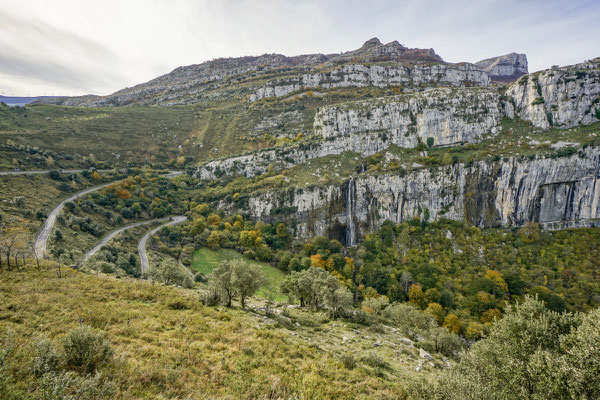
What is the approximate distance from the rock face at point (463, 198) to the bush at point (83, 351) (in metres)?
59.7

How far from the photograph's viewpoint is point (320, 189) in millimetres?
68188

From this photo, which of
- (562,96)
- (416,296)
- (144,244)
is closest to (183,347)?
(144,244)

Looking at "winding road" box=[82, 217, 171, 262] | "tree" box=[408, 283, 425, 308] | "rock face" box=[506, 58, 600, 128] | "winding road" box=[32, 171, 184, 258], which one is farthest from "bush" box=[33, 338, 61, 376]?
"rock face" box=[506, 58, 600, 128]

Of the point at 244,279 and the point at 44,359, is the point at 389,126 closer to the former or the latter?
the point at 244,279

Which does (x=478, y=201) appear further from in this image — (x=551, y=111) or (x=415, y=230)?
(x=551, y=111)

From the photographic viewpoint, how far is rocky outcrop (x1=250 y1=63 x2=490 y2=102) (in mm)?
119562

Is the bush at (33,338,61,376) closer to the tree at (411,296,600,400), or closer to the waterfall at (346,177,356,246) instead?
the tree at (411,296,600,400)

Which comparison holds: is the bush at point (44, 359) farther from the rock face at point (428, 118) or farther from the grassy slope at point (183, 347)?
the rock face at point (428, 118)

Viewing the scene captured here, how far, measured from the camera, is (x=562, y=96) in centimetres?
6575

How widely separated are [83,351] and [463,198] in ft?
268

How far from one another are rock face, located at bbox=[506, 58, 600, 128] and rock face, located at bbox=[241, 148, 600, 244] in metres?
16.7

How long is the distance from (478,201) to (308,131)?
210 feet

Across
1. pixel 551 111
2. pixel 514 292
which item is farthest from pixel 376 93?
pixel 514 292

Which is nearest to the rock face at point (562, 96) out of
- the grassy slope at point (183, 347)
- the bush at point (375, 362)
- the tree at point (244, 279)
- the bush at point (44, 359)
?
the grassy slope at point (183, 347)
